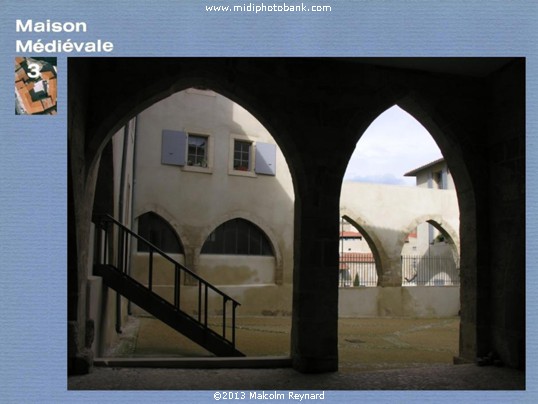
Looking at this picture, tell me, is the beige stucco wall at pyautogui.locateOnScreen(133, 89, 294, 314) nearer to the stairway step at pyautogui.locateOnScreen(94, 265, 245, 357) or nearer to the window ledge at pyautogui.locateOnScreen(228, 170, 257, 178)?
the window ledge at pyautogui.locateOnScreen(228, 170, 257, 178)

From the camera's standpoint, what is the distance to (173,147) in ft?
41.6

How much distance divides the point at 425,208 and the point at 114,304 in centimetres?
968

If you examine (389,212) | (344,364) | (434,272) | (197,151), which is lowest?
(434,272)

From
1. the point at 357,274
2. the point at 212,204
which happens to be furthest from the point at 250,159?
the point at 357,274

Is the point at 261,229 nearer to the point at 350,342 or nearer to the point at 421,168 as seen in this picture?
the point at 350,342

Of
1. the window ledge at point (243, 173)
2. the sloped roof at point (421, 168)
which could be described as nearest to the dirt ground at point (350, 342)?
the window ledge at point (243, 173)

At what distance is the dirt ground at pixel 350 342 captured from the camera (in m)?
7.14
